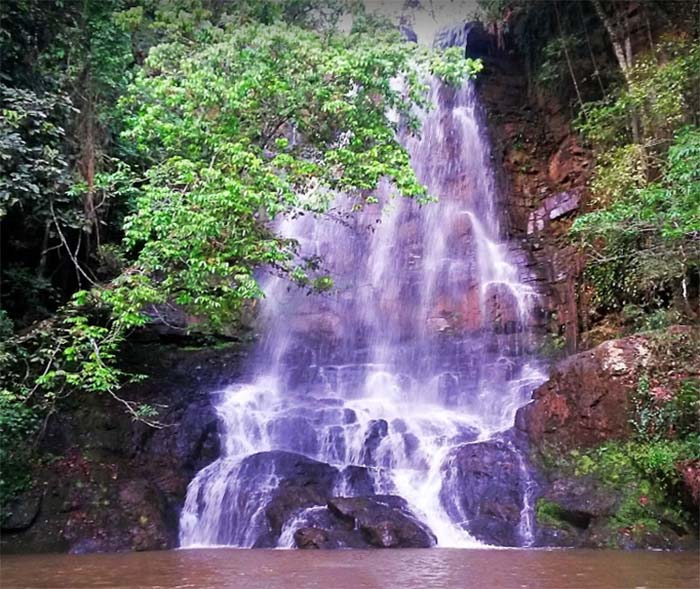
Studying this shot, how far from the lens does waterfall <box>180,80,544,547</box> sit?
8.94 m

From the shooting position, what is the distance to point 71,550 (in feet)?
25.8

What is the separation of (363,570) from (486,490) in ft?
11.6

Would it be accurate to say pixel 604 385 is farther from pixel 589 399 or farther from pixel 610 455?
pixel 610 455

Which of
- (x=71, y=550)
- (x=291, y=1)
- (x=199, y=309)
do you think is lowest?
(x=71, y=550)

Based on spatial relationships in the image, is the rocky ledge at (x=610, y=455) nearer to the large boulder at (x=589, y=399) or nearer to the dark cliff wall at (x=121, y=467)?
the large boulder at (x=589, y=399)

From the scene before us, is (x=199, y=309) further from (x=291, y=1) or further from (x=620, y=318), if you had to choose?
(x=620, y=318)

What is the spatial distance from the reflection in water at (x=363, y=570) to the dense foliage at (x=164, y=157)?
2.41 m

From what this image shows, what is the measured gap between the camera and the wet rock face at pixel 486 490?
789 cm

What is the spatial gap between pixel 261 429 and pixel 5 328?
4.11m

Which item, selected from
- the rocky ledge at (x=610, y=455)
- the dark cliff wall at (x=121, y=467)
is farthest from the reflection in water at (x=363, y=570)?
the dark cliff wall at (x=121, y=467)

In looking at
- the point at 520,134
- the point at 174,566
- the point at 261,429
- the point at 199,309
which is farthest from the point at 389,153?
the point at 520,134

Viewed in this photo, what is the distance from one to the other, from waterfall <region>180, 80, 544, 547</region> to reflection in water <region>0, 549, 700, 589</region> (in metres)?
1.36

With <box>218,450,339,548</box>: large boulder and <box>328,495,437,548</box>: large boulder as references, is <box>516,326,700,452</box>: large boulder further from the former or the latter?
<box>218,450,339,548</box>: large boulder

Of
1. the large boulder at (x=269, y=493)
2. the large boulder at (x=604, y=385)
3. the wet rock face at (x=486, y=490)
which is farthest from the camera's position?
the large boulder at (x=604, y=385)
